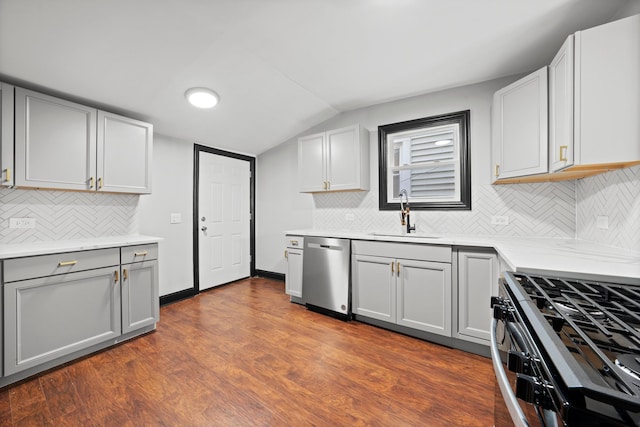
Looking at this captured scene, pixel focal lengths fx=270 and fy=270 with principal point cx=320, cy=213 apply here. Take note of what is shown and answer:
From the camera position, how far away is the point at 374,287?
9.07ft

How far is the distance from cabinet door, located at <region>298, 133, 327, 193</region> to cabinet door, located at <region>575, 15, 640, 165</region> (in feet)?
7.98

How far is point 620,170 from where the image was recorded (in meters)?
1.71

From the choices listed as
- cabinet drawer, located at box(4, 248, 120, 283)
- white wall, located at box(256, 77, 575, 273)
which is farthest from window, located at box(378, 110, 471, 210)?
cabinet drawer, located at box(4, 248, 120, 283)

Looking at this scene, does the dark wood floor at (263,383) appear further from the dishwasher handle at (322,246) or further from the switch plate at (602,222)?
the switch plate at (602,222)

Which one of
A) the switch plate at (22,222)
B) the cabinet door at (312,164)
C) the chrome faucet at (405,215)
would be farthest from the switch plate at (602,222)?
the switch plate at (22,222)

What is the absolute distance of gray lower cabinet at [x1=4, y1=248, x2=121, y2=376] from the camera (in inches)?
73.4

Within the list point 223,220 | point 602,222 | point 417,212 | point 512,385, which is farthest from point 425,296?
point 223,220

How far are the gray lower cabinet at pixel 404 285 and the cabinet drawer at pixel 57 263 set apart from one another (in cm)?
228

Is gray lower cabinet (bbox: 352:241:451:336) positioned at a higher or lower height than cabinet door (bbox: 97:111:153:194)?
lower

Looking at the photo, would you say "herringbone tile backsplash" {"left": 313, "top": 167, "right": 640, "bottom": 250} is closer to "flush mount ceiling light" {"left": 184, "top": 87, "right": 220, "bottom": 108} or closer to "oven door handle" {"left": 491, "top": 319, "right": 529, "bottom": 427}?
"oven door handle" {"left": 491, "top": 319, "right": 529, "bottom": 427}

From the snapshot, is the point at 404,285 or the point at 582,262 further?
the point at 404,285

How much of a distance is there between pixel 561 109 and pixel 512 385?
74.9 inches

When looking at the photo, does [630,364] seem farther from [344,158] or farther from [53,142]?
[53,142]

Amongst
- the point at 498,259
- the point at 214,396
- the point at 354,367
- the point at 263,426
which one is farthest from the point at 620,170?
the point at 214,396
